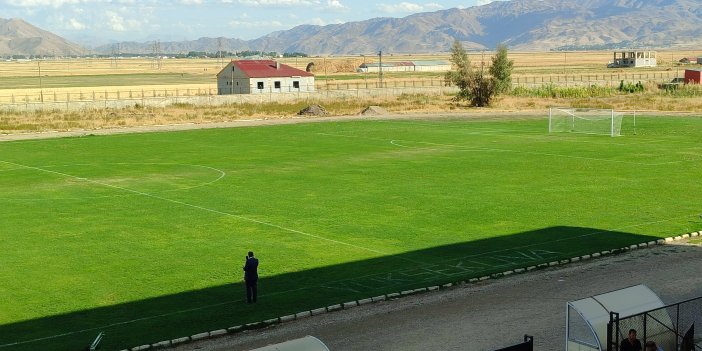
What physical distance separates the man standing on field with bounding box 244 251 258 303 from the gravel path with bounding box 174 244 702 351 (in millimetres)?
2903

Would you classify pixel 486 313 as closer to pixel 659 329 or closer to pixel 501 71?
pixel 659 329

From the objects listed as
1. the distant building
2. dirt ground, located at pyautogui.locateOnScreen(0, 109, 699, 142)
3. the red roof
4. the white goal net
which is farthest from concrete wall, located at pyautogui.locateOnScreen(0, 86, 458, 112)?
the white goal net

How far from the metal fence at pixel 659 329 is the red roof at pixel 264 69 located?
123883 millimetres

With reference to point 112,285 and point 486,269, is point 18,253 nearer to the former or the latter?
point 112,285

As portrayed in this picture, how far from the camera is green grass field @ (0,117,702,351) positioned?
32.9 metres

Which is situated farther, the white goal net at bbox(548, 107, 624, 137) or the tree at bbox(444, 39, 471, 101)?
the tree at bbox(444, 39, 471, 101)

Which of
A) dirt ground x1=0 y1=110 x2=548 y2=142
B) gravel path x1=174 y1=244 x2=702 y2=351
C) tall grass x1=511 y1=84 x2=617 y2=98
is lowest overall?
gravel path x1=174 y1=244 x2=702 y2=351

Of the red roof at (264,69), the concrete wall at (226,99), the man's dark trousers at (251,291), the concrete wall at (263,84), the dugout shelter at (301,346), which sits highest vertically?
the red roof at (264,69)

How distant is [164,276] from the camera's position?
36.3 m

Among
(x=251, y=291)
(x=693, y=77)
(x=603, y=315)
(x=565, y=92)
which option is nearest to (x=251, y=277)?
(x=251, y=291)

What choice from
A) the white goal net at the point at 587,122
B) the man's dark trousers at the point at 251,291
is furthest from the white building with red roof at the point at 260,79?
the man's dark trousers at the point at 251,291

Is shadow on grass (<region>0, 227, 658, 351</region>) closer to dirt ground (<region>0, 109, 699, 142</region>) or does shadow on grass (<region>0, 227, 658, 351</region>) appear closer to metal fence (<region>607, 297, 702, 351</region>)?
metal fence (<region>607, 297, 702, 351</region>)

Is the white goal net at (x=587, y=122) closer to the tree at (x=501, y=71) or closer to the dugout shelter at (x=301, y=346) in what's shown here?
the tree at (x=501, y=71)

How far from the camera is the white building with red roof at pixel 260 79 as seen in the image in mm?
A: 145875
